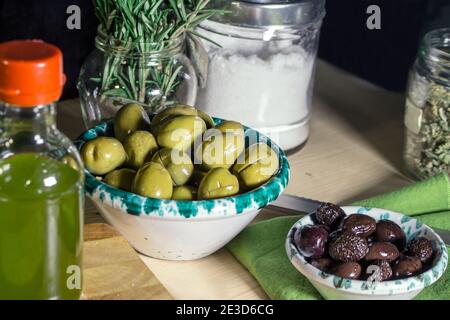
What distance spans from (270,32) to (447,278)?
383 millimetres

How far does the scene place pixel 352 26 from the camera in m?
1.41

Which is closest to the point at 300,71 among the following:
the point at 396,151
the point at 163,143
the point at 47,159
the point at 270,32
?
the point at 270,32

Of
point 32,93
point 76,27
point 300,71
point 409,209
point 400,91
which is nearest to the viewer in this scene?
point 32,93

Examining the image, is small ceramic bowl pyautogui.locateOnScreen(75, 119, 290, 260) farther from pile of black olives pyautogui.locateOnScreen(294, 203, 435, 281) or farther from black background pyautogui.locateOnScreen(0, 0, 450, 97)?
black background pyautogui.locateOnScreen(0, 0, 450, 97)

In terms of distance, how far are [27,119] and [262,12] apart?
0.43 metres

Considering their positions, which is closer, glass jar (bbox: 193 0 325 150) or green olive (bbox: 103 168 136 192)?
green olive (bbox: 103 168 136 192)

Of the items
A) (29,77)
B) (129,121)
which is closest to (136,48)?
(129,121)

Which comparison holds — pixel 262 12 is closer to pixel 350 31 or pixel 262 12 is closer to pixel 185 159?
pixel 185 159

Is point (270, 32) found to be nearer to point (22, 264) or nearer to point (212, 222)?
point (212, 222)

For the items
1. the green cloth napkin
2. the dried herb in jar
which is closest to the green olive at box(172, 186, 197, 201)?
the green cloth napkin

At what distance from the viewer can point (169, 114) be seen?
2.93 ft

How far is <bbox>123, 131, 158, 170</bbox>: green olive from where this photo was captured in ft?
2.82

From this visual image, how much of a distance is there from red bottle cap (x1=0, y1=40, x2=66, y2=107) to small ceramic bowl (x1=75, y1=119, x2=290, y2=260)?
0.54ft

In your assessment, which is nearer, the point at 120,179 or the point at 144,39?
the point at 120,179
